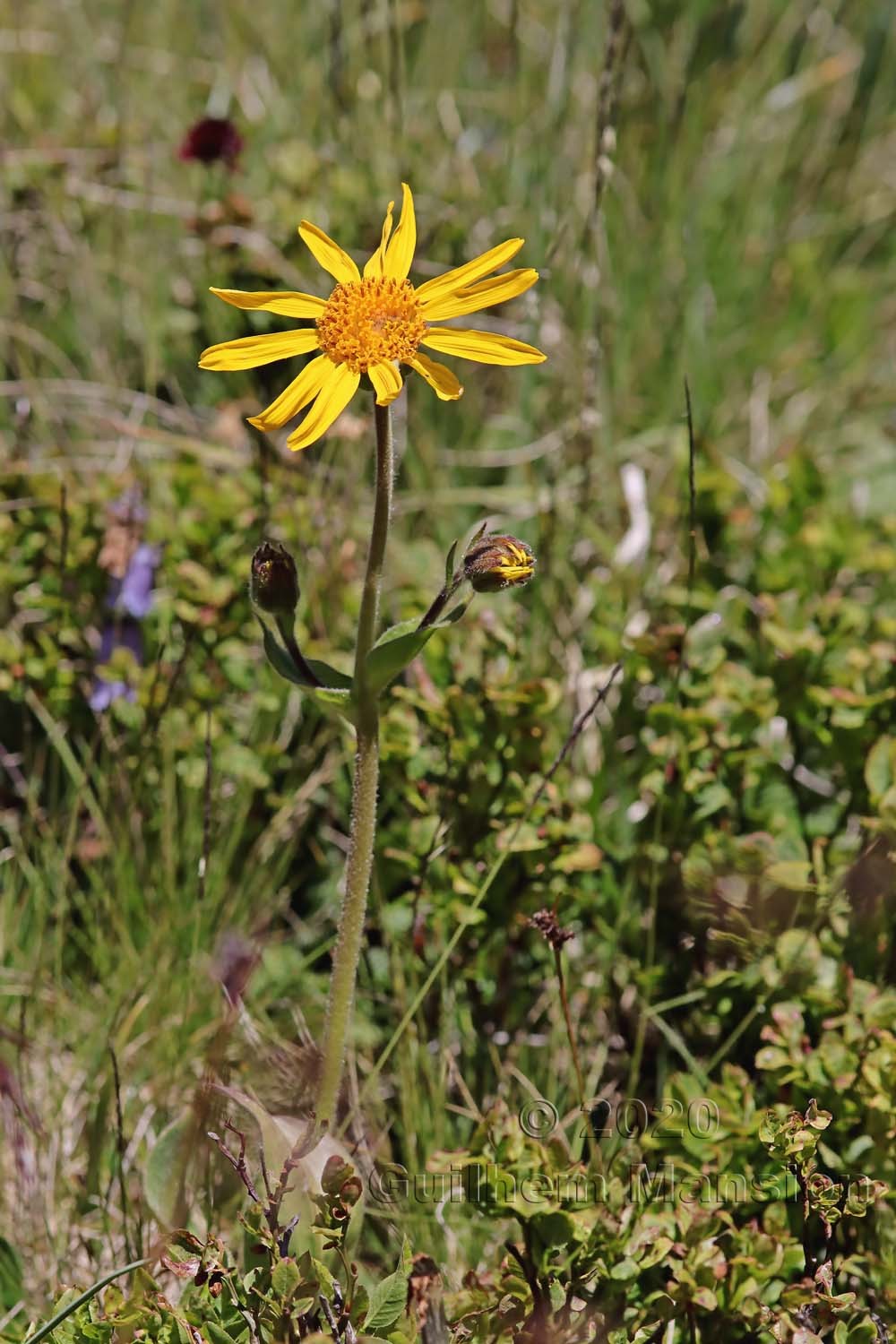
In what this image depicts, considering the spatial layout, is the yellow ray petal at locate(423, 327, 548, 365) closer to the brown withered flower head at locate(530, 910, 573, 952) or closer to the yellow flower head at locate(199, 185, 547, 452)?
the yellow flower head at locate(199, 185, 547, 452)

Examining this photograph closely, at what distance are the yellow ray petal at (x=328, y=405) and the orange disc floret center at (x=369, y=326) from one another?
0.01m

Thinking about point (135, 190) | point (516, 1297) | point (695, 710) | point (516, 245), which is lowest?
point (516, 1297)

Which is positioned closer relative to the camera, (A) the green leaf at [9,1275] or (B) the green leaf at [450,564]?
(B) the green leaf at [450,564]

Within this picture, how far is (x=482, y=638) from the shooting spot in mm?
2125

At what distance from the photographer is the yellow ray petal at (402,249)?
148cm

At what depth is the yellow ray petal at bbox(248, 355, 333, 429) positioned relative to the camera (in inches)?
54.5

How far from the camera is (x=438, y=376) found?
55.3 inches

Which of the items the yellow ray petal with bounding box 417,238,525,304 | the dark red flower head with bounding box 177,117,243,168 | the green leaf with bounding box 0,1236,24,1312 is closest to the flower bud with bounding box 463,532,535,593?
the yellow ray petal with bounding box 417,238,525,304

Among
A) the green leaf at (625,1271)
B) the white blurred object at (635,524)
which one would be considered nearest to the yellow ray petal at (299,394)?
the green leaf at (625,1271)

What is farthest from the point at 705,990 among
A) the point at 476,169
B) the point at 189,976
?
the point at 476,169

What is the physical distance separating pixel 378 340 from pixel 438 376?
7 cm

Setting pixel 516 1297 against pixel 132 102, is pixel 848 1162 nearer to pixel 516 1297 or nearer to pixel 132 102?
pixel 516 1297

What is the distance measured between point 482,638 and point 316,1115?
831mm

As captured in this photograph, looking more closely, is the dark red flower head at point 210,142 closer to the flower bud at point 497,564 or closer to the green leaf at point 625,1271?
the flower bud at point 497,564
